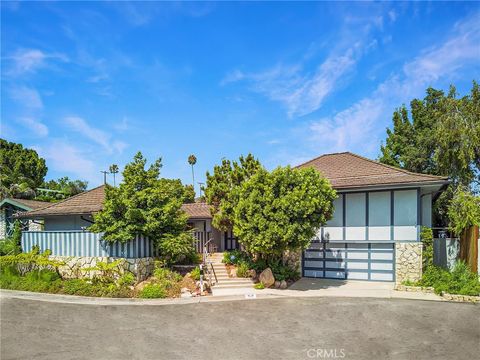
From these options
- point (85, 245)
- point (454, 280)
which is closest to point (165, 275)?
point (85, 245)

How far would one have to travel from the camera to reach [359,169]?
1852 cm

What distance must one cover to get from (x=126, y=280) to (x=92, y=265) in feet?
7.75

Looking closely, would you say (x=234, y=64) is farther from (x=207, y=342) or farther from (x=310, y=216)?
(x=207, y=342)

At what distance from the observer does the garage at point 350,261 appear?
1639 centimetres

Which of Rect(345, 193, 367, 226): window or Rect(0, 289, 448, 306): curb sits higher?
Rect(345, 193, 367, 226): window

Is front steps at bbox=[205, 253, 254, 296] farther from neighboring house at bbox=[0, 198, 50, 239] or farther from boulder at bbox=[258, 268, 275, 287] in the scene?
neighboring house at bbox=[0, 198, 50, 239]

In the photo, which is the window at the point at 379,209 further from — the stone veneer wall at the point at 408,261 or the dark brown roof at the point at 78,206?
the dark brown roof at the point at 78,206

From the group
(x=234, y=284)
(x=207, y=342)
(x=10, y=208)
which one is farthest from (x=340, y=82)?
(x=10, y=208)

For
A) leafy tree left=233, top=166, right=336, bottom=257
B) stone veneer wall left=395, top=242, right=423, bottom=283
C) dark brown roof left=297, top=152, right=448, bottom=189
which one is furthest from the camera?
dark brown roof left=297, top=152, right=448, bottom=189

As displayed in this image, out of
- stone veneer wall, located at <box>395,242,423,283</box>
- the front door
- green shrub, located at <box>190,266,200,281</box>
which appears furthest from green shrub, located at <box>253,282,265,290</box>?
the front door

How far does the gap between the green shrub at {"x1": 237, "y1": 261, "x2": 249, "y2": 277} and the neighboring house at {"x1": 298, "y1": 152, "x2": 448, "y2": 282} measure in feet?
11.4

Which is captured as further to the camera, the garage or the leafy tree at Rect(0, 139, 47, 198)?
the leafy tree at Rect(0, 139, 47, 198)

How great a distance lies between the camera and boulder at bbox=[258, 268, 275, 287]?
49.9 ft

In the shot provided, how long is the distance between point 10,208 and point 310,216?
65.7ft
